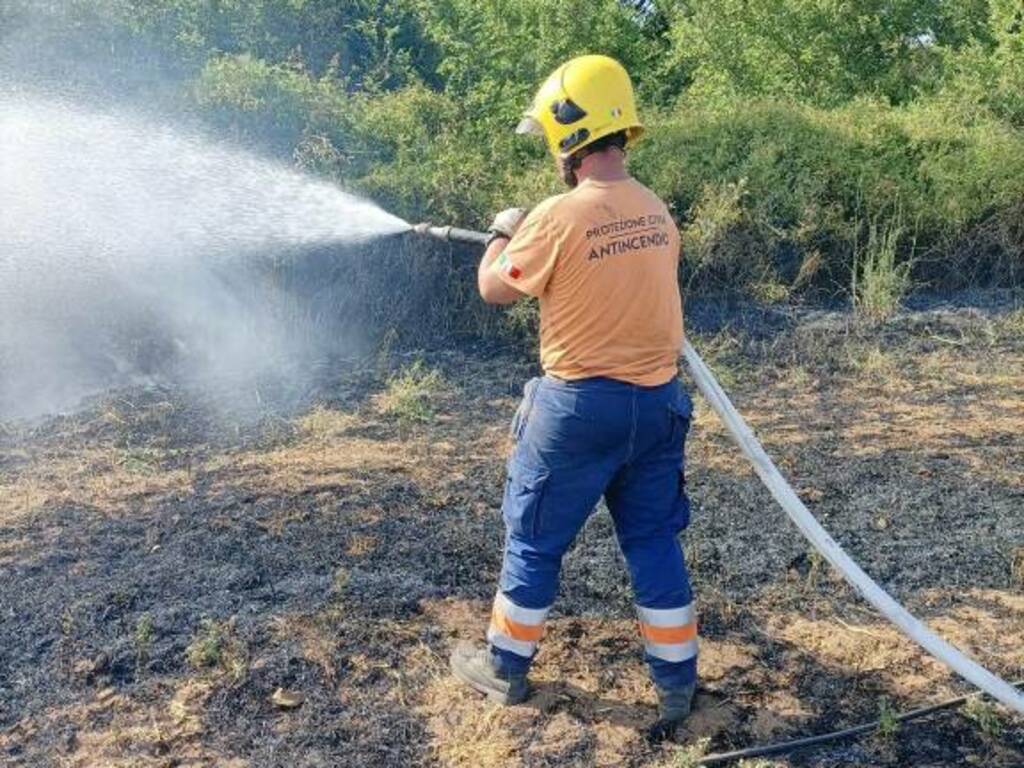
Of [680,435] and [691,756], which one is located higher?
[680,435]

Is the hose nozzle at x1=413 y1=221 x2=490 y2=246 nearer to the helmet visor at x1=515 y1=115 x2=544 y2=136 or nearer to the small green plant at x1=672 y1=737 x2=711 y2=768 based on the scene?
the helmet visor at x1=515 y1=115 x2=544 y2=136

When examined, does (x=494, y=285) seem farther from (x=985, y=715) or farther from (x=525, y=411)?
(x=985, y=715)

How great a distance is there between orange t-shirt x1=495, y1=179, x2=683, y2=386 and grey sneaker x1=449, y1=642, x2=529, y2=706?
3.39 feet

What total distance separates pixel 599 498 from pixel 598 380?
14.6 inches

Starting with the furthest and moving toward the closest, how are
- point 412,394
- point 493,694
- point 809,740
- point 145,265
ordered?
point 145,265 < point 412,394 < point 493,694 < point 809,740

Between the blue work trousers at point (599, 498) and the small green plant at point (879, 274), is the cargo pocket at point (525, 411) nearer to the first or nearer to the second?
the blue work trousers at point (599, 498)

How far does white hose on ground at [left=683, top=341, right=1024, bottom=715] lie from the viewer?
3318mm

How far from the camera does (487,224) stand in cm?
944

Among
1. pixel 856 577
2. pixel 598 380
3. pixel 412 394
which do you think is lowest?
pixel 412 394

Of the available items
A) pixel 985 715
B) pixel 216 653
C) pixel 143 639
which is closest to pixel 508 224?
pixel 216 653

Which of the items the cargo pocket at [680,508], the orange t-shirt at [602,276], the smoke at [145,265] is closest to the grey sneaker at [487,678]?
the cargo pocket at [680,508]

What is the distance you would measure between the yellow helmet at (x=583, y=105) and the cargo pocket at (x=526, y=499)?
0.97 m

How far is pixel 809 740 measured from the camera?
3.51m

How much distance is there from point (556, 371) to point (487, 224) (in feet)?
20.1
